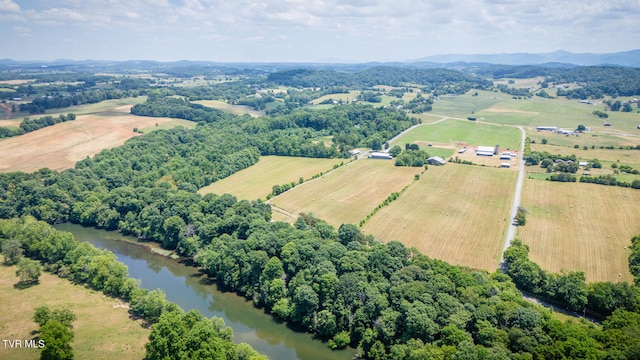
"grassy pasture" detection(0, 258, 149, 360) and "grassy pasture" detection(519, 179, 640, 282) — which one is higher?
"grassy pasture" detection(519, 179, 640, 282)

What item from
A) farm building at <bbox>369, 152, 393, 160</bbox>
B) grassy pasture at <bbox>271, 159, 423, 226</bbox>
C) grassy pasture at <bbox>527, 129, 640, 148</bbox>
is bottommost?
grassy pasture at <bbox>271, 159, 423, 226</bbox>

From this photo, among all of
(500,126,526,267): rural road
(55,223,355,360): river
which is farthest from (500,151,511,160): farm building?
(55,223,355,360): river

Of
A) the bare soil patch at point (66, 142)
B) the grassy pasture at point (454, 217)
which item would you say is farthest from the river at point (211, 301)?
the bare soil patch at point (66, 142)

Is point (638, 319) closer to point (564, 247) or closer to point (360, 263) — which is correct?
point (564, 247)

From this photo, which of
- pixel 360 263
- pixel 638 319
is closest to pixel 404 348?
pixel 360 263

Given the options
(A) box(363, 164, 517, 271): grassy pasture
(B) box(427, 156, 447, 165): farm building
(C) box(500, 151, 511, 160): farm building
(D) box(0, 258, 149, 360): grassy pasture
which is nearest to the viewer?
(D) box(0, 258, 149, 360): grassy pasture

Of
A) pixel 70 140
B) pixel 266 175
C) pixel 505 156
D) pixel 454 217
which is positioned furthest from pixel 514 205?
pixel 70 140

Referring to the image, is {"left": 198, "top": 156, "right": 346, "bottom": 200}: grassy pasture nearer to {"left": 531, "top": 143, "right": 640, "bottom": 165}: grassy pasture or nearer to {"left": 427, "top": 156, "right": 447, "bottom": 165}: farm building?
{"left": 427, "top": 156, "right": 447, "bottom": 165}: farm building
